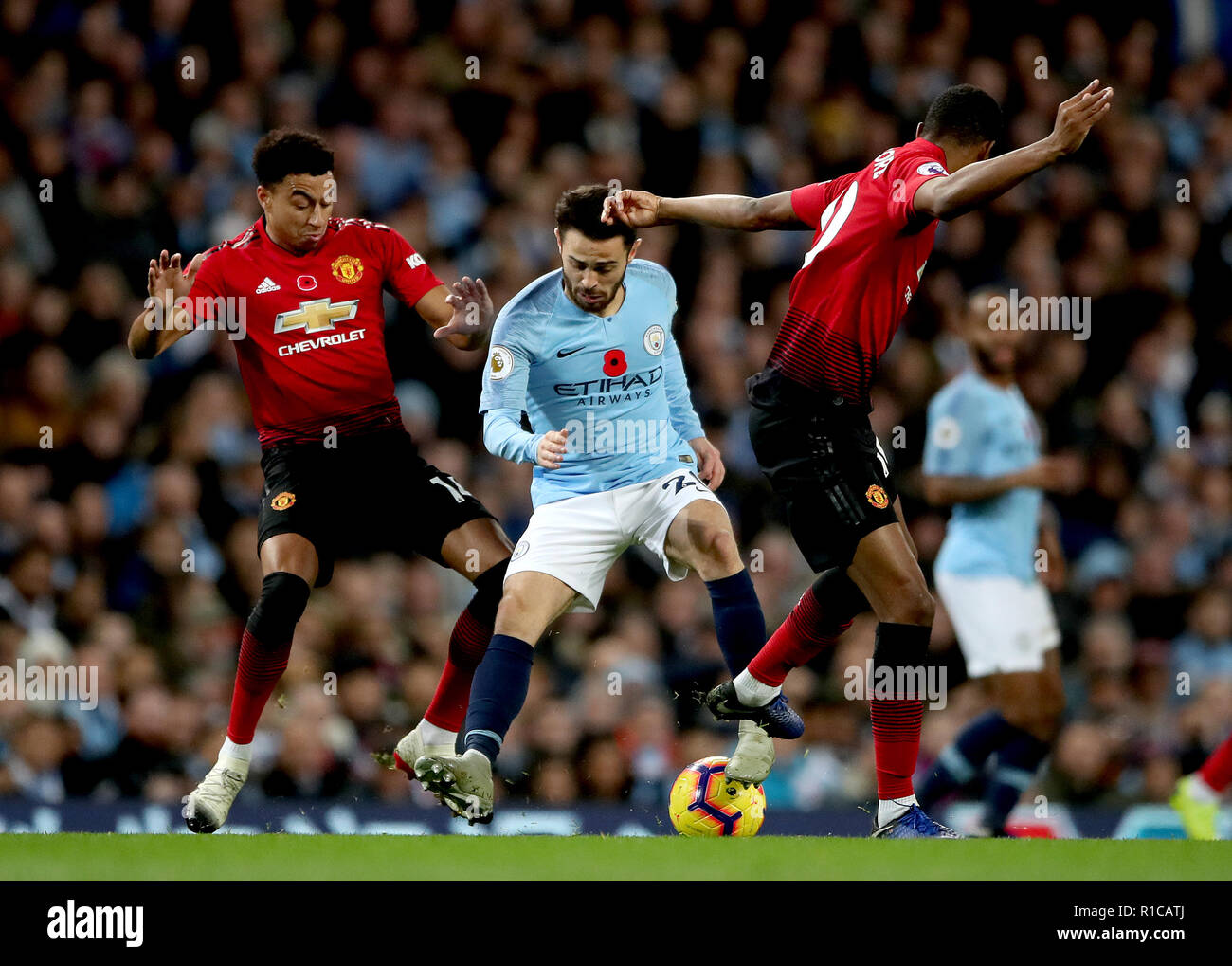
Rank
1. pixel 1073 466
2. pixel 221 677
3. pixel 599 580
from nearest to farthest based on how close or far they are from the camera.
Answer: pixel 599 580, pixel 221 677, pixel 1073 466

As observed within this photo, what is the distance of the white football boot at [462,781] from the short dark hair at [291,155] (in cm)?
221

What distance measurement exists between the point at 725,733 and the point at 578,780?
3.99ft

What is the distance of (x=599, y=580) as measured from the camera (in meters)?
6.06

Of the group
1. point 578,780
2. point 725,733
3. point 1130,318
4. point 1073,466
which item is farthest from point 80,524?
point 1130,318

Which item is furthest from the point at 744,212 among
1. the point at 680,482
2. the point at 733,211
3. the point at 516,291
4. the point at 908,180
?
the point at 516,291

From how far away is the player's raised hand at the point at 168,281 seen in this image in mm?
5996

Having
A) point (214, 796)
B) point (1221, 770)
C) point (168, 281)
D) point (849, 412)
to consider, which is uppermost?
point (168, 281)

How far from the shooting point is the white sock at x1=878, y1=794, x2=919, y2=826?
5828 millimetres

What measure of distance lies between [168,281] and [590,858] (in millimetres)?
2595

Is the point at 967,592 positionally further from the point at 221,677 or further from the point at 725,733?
the point at 221,677

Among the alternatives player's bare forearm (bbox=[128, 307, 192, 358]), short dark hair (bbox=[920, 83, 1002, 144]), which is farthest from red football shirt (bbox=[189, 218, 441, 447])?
short dark hair (bbox=[920, 83, 1002, 144])

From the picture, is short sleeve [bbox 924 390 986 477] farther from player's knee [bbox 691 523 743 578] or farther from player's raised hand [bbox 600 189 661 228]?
player's raised hand [bbox 600 189 661 228]

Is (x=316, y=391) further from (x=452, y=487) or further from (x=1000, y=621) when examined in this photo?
(x=1000, y=621)

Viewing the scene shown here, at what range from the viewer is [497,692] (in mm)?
5691
